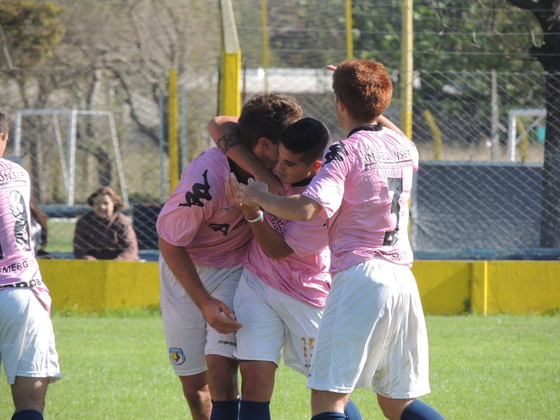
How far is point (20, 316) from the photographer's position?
3738 mm

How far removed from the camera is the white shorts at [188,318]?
4.21m

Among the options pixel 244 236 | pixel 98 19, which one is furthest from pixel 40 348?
pixel 98 19

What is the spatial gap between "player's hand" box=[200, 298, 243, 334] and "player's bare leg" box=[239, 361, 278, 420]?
191 millimetres

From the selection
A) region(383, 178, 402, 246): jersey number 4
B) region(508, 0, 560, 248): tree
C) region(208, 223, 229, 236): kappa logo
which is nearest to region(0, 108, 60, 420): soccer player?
region(208, 223, 229, 236): kappa logo

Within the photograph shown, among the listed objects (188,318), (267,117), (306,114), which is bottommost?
(188,318)

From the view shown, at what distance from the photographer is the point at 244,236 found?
4.28m

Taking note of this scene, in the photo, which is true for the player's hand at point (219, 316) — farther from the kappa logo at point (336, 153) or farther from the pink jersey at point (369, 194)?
the kappa logo at point (336, 153)

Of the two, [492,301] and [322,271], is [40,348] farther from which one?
[492,301]

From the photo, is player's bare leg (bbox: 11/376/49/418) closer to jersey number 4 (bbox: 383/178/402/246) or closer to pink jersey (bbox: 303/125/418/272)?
pink jersey (bbox: 303/125/418/272)

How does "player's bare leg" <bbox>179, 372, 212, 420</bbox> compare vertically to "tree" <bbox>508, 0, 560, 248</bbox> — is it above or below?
below

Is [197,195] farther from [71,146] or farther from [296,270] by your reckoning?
[71,146]

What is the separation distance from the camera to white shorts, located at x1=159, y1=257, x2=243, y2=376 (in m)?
4.21

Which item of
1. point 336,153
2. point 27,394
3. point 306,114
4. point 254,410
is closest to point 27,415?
point 27,394

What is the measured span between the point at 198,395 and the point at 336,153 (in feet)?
5.74
